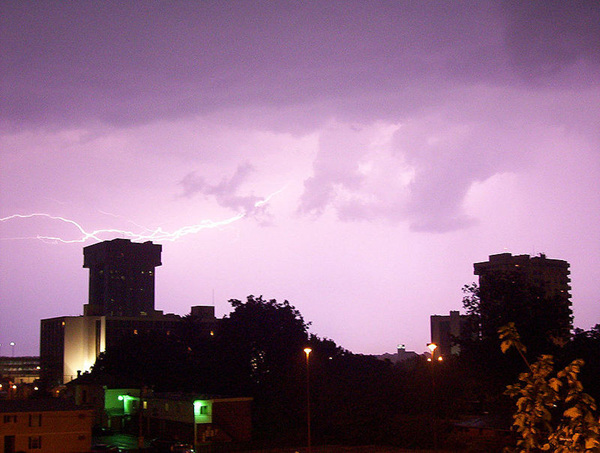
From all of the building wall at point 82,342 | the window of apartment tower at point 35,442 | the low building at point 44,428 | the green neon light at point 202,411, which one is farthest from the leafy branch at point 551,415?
the building wall at point 82,342

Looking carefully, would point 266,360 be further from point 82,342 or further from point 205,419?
point 82,342

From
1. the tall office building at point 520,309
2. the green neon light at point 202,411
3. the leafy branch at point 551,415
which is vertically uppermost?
the tall office building at point 520,309

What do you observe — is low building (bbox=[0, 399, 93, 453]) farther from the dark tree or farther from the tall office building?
the tall office building

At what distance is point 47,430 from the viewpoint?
4597 centimetres

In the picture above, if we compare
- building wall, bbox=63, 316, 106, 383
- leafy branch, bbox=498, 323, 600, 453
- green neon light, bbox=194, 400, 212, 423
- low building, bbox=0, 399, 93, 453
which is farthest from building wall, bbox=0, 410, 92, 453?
building wall, bbox=63, 316, 106, 383

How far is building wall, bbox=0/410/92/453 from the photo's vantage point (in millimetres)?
44844

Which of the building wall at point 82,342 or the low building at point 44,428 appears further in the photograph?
the building wall at point 82,342

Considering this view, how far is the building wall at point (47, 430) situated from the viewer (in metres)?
44.8

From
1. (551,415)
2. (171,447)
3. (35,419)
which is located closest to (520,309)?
(171,447)

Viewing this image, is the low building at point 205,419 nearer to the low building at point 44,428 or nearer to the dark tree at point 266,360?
the dark tree at point 266,360

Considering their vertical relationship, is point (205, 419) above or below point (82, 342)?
below

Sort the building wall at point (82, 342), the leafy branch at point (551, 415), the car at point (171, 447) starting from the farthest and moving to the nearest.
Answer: the building wall at point (82, 342)
the car at point (171, 447)
the leafy branch at point (551, 415)

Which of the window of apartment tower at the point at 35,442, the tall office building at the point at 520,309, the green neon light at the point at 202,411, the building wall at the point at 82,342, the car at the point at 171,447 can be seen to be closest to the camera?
the window of apartment tower at the point at 35,442

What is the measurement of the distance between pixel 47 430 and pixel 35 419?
3.82 feet
